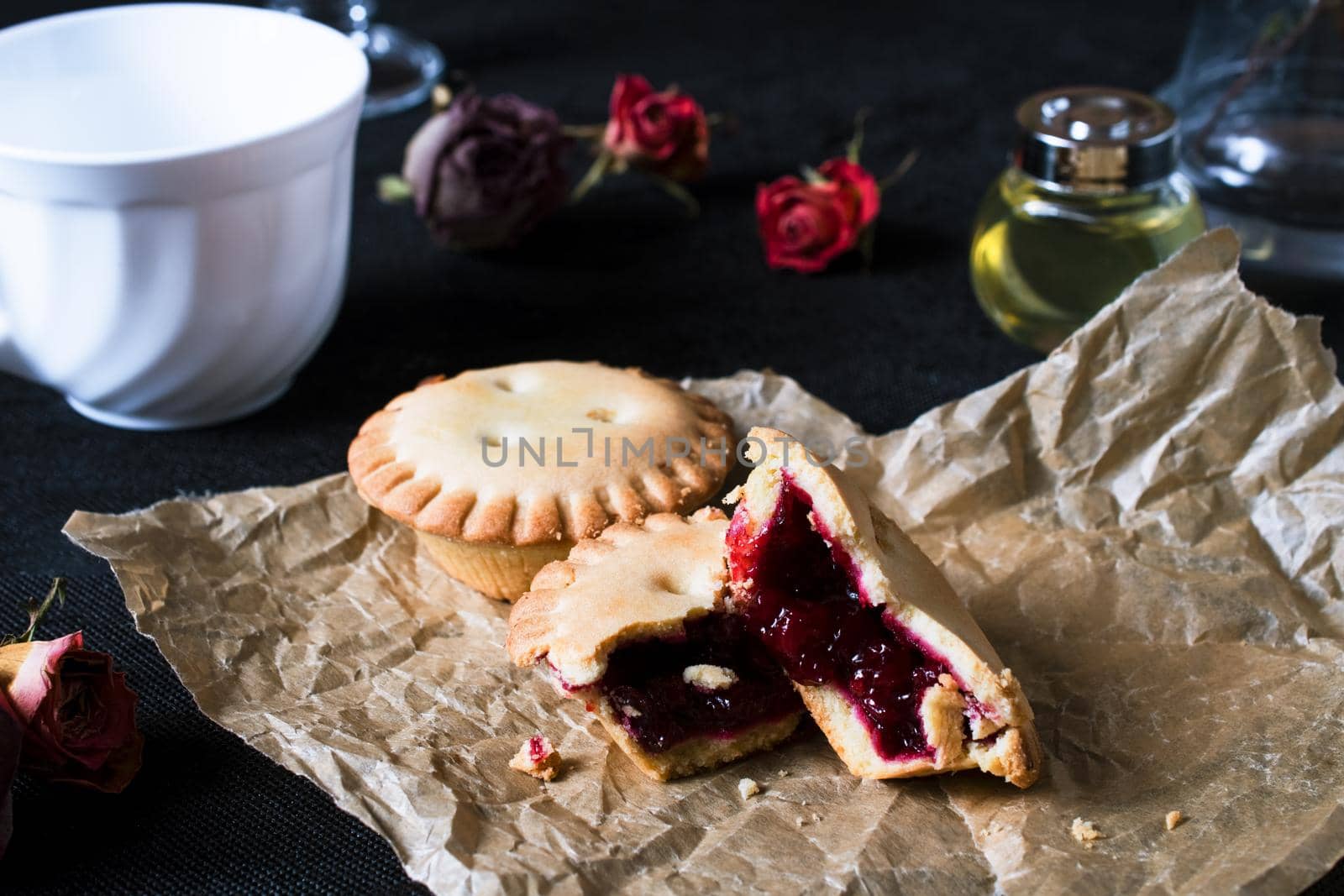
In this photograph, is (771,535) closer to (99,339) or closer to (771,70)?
(99,339)

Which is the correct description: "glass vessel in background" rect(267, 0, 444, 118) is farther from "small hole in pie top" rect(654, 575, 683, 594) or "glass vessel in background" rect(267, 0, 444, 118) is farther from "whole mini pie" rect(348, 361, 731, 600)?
"small hole in pie top" rect(654, 575, 683, 594)

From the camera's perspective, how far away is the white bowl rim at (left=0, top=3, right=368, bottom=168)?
6.97 feet

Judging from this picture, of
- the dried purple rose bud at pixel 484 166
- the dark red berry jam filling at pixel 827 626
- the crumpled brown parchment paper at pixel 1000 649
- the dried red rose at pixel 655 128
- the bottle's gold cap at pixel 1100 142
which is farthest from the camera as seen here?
the dried red rose at pixel 655 128

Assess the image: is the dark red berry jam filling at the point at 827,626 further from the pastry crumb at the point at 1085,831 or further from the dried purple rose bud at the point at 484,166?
the dried purple rose bud at the point at 484,166

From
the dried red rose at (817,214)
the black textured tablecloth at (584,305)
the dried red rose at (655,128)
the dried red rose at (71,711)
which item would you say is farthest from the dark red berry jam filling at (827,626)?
the dried red rose at (655,128)

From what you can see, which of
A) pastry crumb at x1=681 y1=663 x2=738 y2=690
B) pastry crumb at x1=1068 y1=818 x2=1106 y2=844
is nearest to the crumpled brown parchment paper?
pastry crumb at x1=1068 y1=818 x2=1106 y2=844

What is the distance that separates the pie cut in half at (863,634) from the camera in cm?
173

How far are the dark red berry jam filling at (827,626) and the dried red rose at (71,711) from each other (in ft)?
2.65

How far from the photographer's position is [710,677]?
1.85 meters

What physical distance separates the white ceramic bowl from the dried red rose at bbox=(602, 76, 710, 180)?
944 millimetres

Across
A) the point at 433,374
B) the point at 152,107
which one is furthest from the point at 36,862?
the point at 152,107

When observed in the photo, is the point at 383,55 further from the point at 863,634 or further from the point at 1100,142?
the point at 863,634

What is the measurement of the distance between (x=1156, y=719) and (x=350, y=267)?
2102 mm

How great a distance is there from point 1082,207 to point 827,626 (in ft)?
4.04
